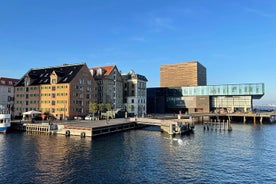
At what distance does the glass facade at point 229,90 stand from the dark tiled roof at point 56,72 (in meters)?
84.3

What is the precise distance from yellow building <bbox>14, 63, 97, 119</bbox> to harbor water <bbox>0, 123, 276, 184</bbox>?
42.8 m

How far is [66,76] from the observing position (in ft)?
341

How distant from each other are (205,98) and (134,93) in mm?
51221

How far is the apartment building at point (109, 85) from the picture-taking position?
120688 mm

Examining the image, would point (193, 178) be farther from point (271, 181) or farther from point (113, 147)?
point (113, 147)

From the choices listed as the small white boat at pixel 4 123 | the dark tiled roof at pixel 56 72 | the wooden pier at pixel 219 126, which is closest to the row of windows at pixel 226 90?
the wooden pier at pixel 219 126

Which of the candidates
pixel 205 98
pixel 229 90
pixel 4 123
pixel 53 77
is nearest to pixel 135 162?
pixel 4 123

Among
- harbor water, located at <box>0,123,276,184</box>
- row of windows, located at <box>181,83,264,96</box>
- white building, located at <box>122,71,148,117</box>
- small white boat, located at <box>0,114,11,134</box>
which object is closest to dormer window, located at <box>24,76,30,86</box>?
small white boat, located at <box>0,114,11,134</box>

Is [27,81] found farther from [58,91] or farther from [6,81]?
[6,81]

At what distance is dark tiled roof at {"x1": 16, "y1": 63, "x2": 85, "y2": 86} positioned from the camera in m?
103

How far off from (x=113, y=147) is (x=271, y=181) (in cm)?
3225

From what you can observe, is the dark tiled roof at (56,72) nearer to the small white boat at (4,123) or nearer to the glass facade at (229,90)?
the small white boat at (4,123)

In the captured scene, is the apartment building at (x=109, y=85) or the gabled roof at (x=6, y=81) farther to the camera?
the gabled roof at (x=6, y=81)

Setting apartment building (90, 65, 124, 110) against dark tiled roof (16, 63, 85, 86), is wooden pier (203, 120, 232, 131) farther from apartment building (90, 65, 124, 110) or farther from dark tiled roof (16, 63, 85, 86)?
dark tiled roof (16, 63, 85, 86)
